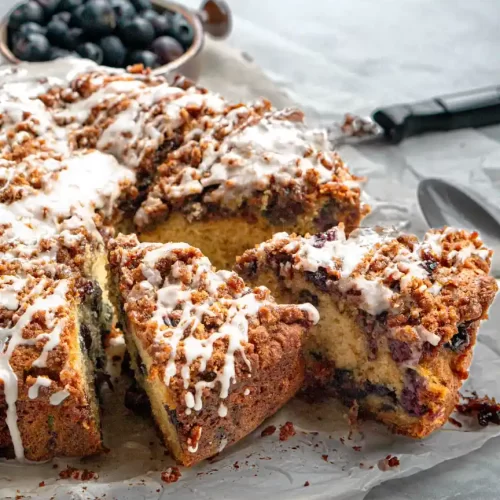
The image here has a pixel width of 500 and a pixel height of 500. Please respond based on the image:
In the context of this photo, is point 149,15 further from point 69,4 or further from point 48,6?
point 48,6

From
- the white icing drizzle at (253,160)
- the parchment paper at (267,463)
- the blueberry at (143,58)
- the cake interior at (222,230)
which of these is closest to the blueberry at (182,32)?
the blueberry at (143,58)

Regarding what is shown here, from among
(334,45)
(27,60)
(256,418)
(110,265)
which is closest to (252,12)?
(334,45)

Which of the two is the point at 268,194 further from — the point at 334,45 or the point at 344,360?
the point at 334,45

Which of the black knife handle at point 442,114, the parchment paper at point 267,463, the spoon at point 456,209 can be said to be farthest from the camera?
the black knife handle at point 442,114

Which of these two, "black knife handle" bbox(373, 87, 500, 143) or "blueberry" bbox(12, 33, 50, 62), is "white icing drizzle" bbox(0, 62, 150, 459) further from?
"black knife handle" bbox(373, 87, 500, 143)

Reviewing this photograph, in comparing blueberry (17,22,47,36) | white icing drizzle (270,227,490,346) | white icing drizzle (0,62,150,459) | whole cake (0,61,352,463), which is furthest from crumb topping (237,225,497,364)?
blueberry (17,22,47,36)

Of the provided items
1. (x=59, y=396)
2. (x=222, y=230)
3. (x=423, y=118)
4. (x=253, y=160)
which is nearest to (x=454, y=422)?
(x=222, y=230)

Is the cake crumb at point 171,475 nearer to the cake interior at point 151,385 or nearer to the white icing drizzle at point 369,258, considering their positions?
the cake interior at point 151,385
